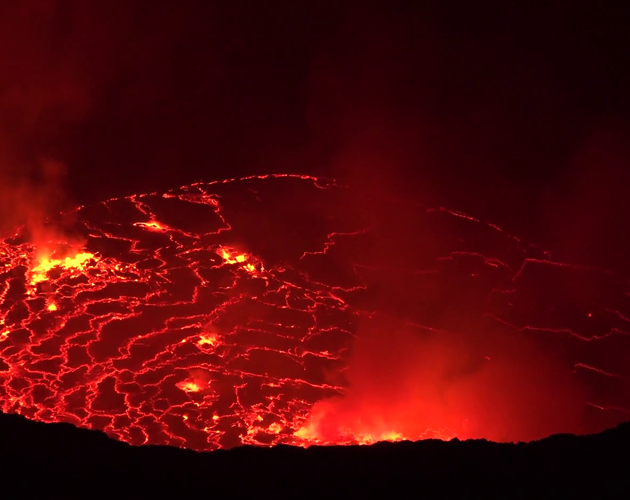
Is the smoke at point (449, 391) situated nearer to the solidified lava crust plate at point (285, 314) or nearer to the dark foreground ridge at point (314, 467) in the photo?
the solidified lava crust plate at point (285, 314)

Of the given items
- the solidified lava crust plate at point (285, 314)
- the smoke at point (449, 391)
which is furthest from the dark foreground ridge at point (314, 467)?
the smoke at point (449, 391)

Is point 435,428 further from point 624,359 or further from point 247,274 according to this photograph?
point 247,274

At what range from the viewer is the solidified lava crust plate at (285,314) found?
6.03m

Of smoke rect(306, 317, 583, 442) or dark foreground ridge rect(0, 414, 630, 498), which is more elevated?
smoke rect(306, 317, 583, 442)

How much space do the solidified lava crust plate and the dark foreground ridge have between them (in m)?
3.91

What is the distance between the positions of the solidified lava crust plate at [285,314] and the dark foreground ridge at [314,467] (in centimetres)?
391

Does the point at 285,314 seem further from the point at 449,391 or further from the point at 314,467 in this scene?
the point at 314,467

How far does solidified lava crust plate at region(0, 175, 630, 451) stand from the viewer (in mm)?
6027

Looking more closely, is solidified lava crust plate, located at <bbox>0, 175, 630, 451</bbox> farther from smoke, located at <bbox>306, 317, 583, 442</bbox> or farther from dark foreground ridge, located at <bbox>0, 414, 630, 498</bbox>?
dark foreground ridge, located at <bbox>0, 414, 630, 498</bbox>

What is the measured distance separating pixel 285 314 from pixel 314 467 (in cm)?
406

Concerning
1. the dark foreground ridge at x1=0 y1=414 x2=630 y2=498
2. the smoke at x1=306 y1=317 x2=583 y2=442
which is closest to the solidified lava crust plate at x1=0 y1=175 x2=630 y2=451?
the smoke at x1=306 y1=317 x2=583 y2=442

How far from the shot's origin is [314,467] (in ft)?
7.02

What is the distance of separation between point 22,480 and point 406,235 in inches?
191

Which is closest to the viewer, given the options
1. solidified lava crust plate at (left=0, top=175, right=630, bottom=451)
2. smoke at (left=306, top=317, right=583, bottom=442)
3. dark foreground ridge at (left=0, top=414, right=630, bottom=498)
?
dark foreground ridge at (left=0, top=414, right=630, bottom=498)
